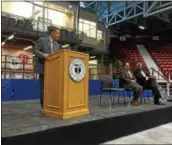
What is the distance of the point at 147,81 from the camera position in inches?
243

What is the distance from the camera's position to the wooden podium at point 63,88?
3.38m

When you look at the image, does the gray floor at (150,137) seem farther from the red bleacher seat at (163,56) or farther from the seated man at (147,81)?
the red bleacher seat at (163,56)

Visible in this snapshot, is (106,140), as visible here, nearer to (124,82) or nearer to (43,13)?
(124,82)

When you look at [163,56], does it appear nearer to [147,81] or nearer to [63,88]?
[147,81]

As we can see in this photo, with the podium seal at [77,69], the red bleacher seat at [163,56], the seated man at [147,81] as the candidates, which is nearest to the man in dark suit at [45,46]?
the podium seal at [77,69]

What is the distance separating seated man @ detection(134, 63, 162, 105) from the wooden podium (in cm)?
270

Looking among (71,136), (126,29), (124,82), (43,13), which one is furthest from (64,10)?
(71,136)

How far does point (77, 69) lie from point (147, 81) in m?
3.03

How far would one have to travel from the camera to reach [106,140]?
3617 millimetres

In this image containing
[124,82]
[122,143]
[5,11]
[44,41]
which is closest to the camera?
[122,143]

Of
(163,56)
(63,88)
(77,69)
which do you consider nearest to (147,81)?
(77,69)

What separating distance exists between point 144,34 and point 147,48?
1.84 m

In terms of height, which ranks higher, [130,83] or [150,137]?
[130,83]

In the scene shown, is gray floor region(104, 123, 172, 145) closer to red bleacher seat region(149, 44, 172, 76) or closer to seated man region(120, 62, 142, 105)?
seated man region(120, 62, 142, 105)
